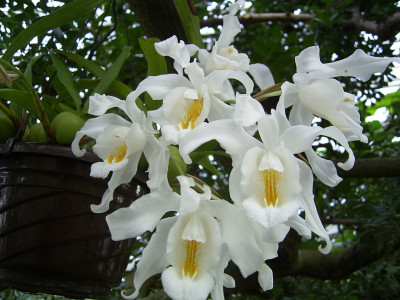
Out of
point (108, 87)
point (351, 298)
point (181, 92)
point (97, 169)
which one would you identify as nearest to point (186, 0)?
point (108, 87)

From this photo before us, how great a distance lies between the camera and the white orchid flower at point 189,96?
63 centimetres

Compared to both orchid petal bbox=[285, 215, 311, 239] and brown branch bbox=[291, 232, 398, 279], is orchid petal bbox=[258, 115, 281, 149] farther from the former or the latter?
brown branch bbox=[291, 232, 398, 279]

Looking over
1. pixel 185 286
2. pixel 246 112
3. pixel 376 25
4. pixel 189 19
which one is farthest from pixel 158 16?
pixel 376 25

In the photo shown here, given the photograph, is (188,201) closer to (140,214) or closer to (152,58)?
(140,214)

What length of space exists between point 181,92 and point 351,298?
1.60 m

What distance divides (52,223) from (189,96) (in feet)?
1.15

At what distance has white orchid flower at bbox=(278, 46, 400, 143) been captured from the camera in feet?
2.09

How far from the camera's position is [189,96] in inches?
25.0

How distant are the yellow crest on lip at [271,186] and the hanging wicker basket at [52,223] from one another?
306 millimetres

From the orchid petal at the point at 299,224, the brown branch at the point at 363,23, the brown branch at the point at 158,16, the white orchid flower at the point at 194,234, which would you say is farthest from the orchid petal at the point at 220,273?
the brown branch at the point at 363,23

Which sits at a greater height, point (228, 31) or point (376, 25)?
point (228, 31)

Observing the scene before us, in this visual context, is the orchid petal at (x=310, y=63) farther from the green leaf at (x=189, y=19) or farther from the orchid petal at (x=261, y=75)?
the green leaf at (x=189, y=19)

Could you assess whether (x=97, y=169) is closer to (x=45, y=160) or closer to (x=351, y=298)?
(x=45, y=160)

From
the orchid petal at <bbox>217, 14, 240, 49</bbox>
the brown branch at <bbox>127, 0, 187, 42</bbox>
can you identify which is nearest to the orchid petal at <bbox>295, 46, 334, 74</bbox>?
the orchid petal at <bbox>217, 14, 240, 49</bbox>
